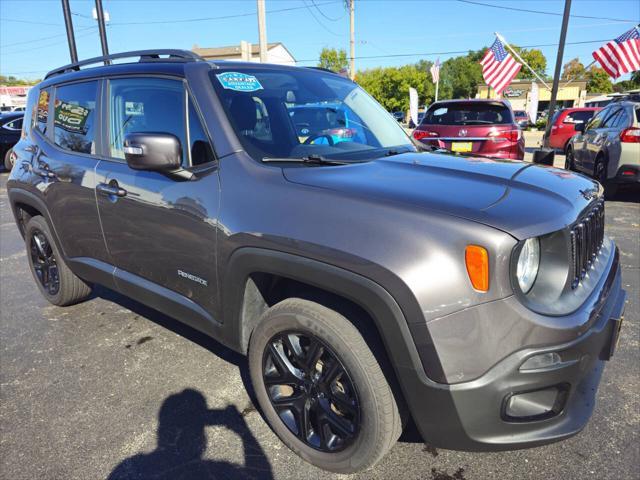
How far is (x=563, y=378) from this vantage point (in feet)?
5.32

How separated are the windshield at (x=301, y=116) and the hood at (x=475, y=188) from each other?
31 cm

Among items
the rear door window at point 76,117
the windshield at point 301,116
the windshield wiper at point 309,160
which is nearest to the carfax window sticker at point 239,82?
the windshield at point 301,116

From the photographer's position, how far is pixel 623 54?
14.1m

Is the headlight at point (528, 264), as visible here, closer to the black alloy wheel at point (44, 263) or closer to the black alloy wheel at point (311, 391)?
Answer: the black alloy wheel at point (311, 391)

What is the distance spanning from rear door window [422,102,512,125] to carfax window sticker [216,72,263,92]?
5.89 m

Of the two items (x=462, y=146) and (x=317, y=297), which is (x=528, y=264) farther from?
(x=462, y=146)

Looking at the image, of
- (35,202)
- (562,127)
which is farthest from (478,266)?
(562,127)

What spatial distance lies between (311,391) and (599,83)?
72722 mm

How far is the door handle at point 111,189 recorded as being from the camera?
2.63 meters

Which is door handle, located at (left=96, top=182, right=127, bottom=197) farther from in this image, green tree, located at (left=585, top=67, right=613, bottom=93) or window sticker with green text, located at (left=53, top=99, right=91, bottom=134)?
green tree, located at (left=585, top=67, right=613, bottom=93)

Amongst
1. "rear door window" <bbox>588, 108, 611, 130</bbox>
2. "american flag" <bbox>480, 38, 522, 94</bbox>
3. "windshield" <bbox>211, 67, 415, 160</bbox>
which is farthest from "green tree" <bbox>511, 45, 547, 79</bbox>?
"windshield" <bbox>211, 67, 415, 160</bbox>

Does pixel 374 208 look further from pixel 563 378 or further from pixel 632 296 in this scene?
pixel 632 296

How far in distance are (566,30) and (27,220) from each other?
52.5 ft

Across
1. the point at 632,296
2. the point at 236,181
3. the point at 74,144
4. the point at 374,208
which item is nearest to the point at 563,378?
the point at 374,208
